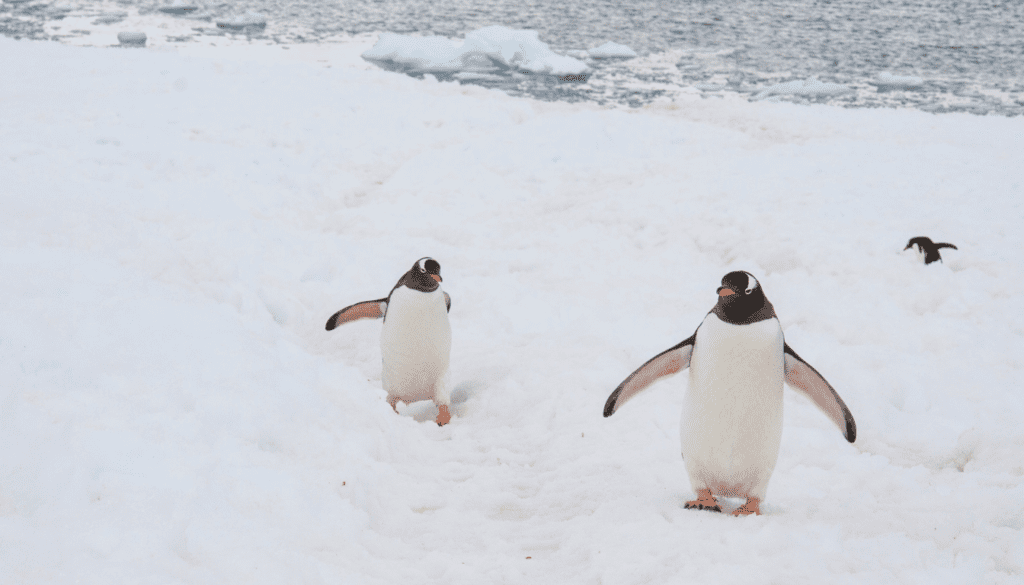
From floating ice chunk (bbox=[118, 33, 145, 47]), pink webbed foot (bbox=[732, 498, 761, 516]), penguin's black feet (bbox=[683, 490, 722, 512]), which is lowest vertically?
floating ice chunk (bbox=[118, 33, 145, 47])

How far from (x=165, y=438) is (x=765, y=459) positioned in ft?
7.69

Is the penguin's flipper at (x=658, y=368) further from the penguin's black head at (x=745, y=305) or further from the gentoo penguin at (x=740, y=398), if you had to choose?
the penguin's black head at (x=745, y=305)

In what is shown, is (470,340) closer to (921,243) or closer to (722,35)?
(921,243)

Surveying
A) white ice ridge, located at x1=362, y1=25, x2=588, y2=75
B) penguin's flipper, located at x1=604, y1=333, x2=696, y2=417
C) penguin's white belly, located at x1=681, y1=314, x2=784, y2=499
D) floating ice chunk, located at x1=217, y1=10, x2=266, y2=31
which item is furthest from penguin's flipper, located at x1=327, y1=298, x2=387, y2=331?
floating ice chunk, located at x1=217, y1=10, x2=266, y2=31

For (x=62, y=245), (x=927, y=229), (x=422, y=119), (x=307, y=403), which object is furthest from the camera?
(x=422, y=119)

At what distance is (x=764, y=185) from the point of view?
8195mm

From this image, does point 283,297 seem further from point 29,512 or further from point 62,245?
point 29,512

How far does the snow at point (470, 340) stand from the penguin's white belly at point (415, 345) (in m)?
0.20

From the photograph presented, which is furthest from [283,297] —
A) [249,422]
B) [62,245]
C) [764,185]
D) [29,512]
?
[764,185]

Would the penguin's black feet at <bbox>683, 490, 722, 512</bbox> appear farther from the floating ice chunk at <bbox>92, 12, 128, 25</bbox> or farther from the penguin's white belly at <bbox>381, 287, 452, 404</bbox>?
the floating ice chunk at <bbox>92, 12, 128, 25</bbox>

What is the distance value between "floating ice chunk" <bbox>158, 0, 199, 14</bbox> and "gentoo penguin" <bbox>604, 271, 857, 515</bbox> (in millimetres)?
30366

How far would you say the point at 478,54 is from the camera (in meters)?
19.5

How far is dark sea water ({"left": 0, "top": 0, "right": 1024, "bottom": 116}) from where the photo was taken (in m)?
17.8

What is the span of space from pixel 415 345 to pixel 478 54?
1696cm
